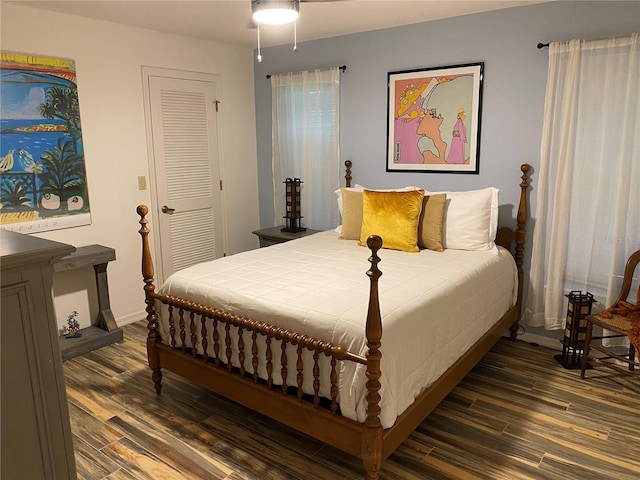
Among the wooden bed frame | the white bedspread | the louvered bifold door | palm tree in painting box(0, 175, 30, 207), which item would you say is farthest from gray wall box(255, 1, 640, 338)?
palm tree in painting box(0, 175, 30, 207)

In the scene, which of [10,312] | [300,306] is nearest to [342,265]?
[300,306]

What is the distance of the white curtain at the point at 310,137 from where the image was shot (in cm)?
440

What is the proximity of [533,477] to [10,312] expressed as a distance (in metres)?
2.23

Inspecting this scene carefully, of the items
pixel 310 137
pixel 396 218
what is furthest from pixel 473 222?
pixel 310 137

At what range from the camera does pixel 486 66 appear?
354 centimetres

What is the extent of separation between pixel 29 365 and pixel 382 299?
5.17 ft

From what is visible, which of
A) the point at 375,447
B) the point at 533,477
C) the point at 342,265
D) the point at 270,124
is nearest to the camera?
the point at 375,447

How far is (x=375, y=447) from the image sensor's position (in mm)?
1968

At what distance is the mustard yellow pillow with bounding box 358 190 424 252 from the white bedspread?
0.39 feet

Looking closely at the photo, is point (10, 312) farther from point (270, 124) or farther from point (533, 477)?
point (270, 124)

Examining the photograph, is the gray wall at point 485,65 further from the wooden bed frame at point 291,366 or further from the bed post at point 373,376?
the bed post at point 373,376

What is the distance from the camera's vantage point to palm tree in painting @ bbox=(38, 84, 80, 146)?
133 inches

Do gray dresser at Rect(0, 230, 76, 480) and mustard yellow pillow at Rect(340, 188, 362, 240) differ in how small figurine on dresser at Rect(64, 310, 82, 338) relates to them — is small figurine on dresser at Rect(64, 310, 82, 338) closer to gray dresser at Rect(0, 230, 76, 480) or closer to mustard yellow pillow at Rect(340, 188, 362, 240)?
mustard yellow pillow at Rect(340, 188, 362, 240)

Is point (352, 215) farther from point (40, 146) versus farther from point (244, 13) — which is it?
point (40, 146)
